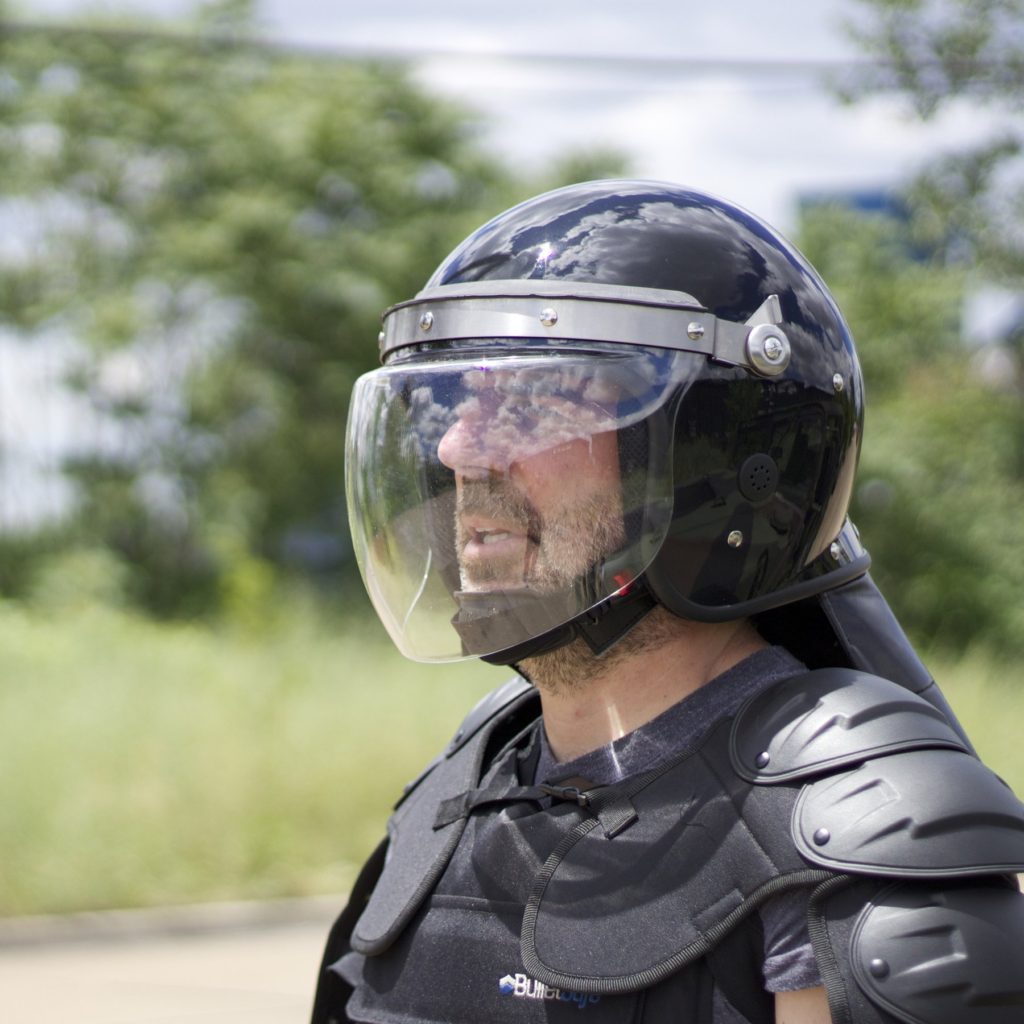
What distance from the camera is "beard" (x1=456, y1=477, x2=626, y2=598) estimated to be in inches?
61.9

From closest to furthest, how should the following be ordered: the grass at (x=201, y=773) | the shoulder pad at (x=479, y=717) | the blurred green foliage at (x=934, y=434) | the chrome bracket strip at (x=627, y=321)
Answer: the chrome bracket strip at (x=627, y=321) < the shoulder pad at (x=479, y=717) < the grass at (x=201, y=773) < the blurred green foliage at (x=934, y=434)

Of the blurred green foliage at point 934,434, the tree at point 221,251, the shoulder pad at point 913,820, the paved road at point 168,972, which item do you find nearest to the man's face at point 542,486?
the shoulder pad at point 913,820

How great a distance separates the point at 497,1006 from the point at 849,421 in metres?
0.77

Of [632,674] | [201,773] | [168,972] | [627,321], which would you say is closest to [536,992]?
[632,674]

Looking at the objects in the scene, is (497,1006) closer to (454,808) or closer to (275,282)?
(454,808)

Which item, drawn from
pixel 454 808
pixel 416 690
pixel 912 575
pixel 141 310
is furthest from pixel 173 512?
pixel 454 808

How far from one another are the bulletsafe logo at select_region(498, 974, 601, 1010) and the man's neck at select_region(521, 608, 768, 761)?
277mm

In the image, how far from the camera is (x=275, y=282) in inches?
800

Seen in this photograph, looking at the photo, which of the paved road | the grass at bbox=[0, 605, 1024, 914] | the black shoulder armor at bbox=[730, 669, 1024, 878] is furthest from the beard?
the grass at bbox=[0, 605, 1024, 914]

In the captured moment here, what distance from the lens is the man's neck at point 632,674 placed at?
1.60 metres

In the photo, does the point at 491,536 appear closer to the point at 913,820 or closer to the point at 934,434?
the point at 913,820

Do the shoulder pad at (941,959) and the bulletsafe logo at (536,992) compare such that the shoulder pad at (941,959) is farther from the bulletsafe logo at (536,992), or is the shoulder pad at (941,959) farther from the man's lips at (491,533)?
the man's lips at (491,533)

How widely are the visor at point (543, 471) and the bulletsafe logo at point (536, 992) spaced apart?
1.19ft

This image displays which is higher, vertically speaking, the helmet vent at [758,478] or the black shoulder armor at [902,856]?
the helmet vent at [758,478]
